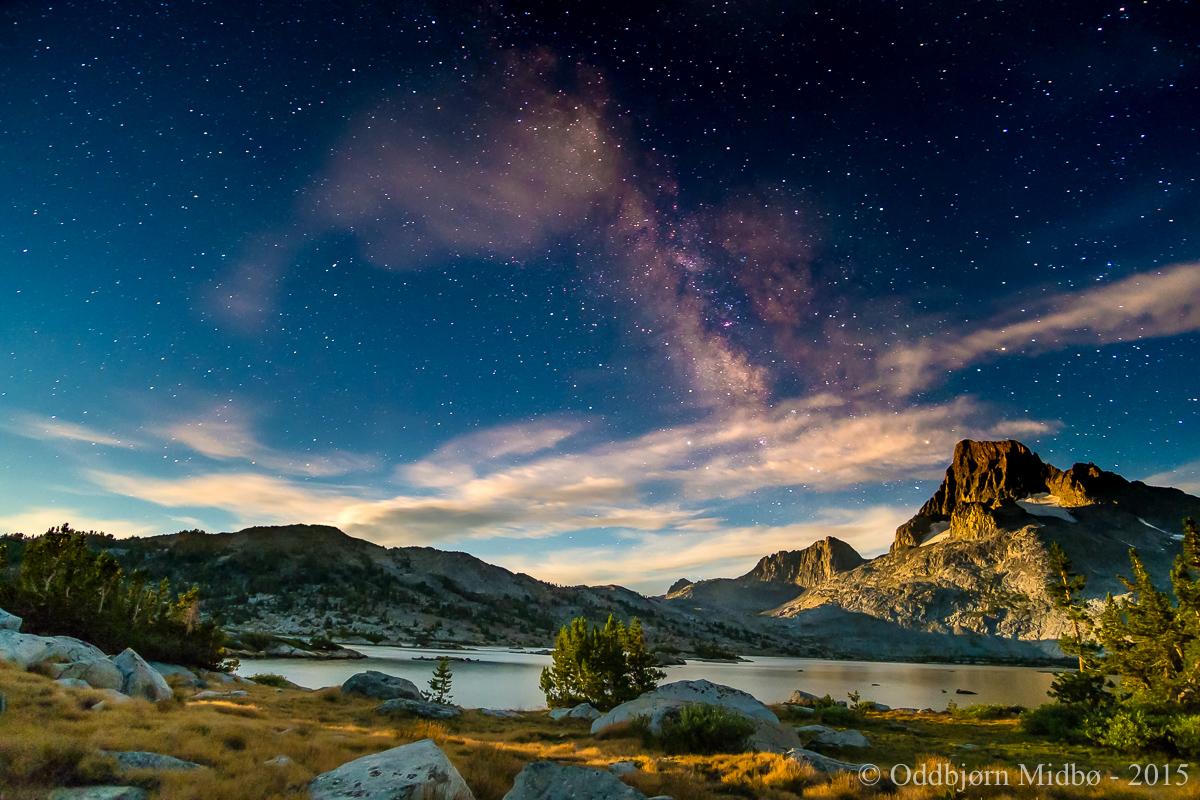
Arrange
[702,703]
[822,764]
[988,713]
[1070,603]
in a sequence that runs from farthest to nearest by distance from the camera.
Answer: [1070,603]
[988,713]
[702,703]
[822,764]

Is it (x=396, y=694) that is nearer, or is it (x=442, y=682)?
(x=396, y=694)

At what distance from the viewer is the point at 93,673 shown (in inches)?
1089

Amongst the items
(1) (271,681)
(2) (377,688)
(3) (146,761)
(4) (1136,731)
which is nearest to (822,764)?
(3) (146,761)

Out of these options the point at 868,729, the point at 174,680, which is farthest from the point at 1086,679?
the point at 174,680

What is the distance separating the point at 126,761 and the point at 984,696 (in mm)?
129332

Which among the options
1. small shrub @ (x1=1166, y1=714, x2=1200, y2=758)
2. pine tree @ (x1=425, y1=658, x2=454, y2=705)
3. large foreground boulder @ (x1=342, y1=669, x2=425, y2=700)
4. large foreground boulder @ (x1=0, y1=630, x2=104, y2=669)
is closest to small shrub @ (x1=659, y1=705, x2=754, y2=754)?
small shrub @ (x1=1166, y1=714, x2=1200, y2=758)

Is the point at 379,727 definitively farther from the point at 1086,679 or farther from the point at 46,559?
the point at 1086,679

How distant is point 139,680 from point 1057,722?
4997 centimetres

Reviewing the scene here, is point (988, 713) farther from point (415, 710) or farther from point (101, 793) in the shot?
point (101, 793)

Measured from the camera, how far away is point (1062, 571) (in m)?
58.8


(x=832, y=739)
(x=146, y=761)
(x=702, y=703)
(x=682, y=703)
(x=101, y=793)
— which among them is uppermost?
(x=101, y=793)

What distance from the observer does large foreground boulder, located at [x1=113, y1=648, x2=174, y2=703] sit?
27.8 m

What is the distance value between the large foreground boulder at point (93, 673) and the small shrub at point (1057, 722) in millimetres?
49101

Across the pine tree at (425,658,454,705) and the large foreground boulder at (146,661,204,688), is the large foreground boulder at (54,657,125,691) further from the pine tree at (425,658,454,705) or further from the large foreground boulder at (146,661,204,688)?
the pine tree at (425,658,454,705)
